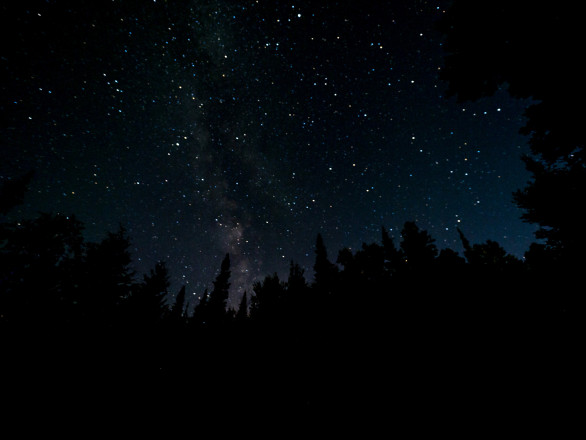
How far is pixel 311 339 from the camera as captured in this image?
1814 cm

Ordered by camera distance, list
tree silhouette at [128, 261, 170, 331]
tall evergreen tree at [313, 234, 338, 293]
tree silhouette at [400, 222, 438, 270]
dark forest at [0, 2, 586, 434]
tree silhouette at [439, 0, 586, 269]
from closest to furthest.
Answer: tree silhouette at [439, 0, 586, 269]
dark forest at [0, 2, 586, 434]
tree silhouette at [128, 261, 170, 331]
tree silhouette at [400, 222, 438, 270]
tall evergreen tree at [313, 234, 338, 293]

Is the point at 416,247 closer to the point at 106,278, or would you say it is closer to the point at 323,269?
the point at 323,269

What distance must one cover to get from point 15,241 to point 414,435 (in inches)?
766

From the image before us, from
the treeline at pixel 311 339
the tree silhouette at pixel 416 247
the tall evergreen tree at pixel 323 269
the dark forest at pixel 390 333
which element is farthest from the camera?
the tall evergreen tree at pixel 323 269

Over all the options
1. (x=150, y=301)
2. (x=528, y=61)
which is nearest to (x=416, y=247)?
(x=528, y=61)

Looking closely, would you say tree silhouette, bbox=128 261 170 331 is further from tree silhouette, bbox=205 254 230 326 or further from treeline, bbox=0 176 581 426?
tree silhouette, bbox=205 254 230 326

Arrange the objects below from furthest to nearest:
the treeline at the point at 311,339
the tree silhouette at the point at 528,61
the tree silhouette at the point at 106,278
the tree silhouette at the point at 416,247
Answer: the tree silhouette at the point at 416,247 → the tree silhouette at the point at 106,278 → the treeline at the point at 311,339 → the tree silhouette at the point at 528,61

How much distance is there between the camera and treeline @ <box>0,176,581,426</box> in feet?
27.8

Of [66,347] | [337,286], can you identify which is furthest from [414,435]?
[337,286]

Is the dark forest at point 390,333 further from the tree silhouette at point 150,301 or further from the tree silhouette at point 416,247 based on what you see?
the tree silhouette at point 416,247

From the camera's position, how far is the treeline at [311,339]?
8.48 metres

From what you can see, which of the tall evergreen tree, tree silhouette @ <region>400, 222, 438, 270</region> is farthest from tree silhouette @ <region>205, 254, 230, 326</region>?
tree silhouette @ <region>400, 222, 438, 270</region>

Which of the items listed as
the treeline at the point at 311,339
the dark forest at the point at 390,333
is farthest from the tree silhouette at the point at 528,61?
the treeline at the point at 311,339

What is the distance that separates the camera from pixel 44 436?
7359 mm
